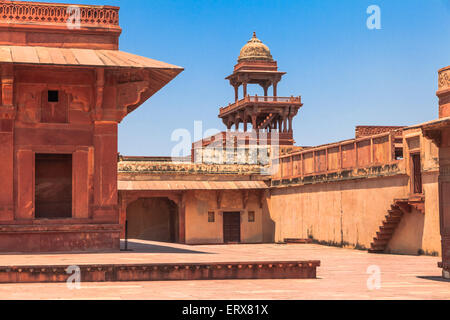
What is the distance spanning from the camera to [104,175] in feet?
55.1

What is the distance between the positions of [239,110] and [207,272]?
46095 mm

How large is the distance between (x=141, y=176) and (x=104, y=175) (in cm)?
1833

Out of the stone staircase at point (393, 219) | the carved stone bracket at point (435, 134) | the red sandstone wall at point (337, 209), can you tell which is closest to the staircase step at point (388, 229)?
the stone staircase at point (393, 219)

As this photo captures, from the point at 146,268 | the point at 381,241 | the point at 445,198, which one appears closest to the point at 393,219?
the point at 381,241

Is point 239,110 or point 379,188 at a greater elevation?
point 239,110

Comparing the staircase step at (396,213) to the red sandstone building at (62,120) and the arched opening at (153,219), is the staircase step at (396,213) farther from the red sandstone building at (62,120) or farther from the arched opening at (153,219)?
the arched opening at (153,219)

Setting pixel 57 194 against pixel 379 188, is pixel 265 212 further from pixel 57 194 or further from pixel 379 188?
pixel 57 194

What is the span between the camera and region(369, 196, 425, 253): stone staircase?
24000 mm

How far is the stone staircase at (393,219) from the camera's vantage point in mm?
24000

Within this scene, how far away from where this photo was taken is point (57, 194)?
57.4ft

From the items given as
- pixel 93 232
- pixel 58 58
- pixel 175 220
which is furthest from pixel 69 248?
pixel 175 220

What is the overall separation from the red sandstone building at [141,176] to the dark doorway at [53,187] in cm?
3

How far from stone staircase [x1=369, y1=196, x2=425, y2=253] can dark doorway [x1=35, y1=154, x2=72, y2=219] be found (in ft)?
40.0

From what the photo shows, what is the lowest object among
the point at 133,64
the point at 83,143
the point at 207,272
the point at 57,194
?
the point at 207,272
